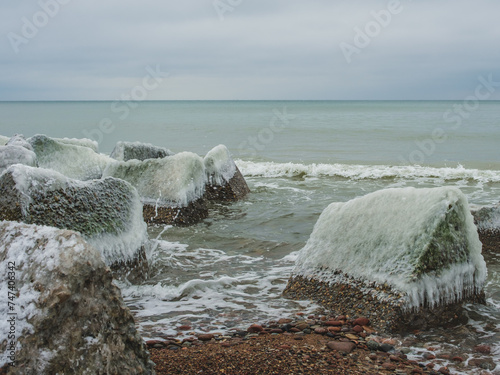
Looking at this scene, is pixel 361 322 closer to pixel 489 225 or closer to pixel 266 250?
pixel 266 250

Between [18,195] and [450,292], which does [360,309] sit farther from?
[18,195]

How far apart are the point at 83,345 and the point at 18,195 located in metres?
2.77

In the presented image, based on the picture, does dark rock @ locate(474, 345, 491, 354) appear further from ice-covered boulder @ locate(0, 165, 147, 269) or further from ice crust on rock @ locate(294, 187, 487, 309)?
ice-covered boulder @ locate(0, 165, 147, 269)

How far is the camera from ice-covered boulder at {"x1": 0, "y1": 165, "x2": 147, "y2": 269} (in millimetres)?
4973

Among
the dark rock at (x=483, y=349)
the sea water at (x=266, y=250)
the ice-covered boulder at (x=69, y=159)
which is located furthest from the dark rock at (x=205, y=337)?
the ice-covered boulder at (x=69, y=159)

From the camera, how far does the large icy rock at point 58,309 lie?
103 inches

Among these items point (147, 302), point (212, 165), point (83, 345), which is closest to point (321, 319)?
point (147, 302)

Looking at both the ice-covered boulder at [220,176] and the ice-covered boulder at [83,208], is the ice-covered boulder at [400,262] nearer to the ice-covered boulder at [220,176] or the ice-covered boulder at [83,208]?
the ice-covered boulder at [83,208]

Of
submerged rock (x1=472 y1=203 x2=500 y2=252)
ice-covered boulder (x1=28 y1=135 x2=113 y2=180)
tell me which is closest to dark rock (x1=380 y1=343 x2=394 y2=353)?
submerged rock (x1=472 y1=203 x2=500 y2=252)

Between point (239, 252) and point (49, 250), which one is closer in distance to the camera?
point (49, 250)

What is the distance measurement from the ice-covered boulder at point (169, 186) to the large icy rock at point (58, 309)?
5.67m

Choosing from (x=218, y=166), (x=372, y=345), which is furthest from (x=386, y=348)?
(x=218, y=166)

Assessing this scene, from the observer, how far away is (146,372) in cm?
302

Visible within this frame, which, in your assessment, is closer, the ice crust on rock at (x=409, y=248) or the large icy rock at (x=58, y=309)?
the large icy rock at (x=58, y=309)
